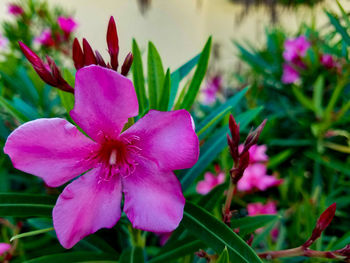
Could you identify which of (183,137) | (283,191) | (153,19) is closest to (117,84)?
(183,137)

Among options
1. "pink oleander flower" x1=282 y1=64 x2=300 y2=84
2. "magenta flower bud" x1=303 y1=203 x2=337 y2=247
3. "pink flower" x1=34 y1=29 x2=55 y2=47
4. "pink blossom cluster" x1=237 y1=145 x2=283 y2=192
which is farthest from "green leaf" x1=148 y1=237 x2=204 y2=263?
"pink flower" x1=34 y1=29 x2=55 y2=47

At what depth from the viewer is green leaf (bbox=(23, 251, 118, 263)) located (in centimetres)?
46

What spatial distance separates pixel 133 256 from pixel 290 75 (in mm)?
1081

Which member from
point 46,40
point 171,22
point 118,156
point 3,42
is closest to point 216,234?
point 118,156

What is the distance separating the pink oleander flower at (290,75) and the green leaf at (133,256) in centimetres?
105

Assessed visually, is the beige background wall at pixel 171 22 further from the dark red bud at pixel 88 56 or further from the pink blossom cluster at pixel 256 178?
the dark red bud at pixel 88 56

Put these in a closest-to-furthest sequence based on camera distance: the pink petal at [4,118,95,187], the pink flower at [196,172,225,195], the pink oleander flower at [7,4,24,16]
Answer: the pink petal at [4,118,95,187], the pink flower at [196,172,225,195], the pink oleander flower at [7,4,24,16]

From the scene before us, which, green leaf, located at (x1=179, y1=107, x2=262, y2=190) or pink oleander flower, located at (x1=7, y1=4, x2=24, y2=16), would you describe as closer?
green leaf, located at (x1=179, y1=107, x2=262, y2=190)

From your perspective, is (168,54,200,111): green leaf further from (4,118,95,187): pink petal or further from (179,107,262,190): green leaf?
(4,118,95,187): pink petal

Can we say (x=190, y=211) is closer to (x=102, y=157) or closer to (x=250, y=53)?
(x=102, y=157)

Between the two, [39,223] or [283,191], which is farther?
[283,191]

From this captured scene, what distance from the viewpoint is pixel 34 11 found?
201 centimetres

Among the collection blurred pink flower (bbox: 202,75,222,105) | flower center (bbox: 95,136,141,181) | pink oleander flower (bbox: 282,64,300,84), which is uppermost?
flower center (bbox: 95,136,141,181)

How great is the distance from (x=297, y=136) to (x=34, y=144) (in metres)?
1.10
